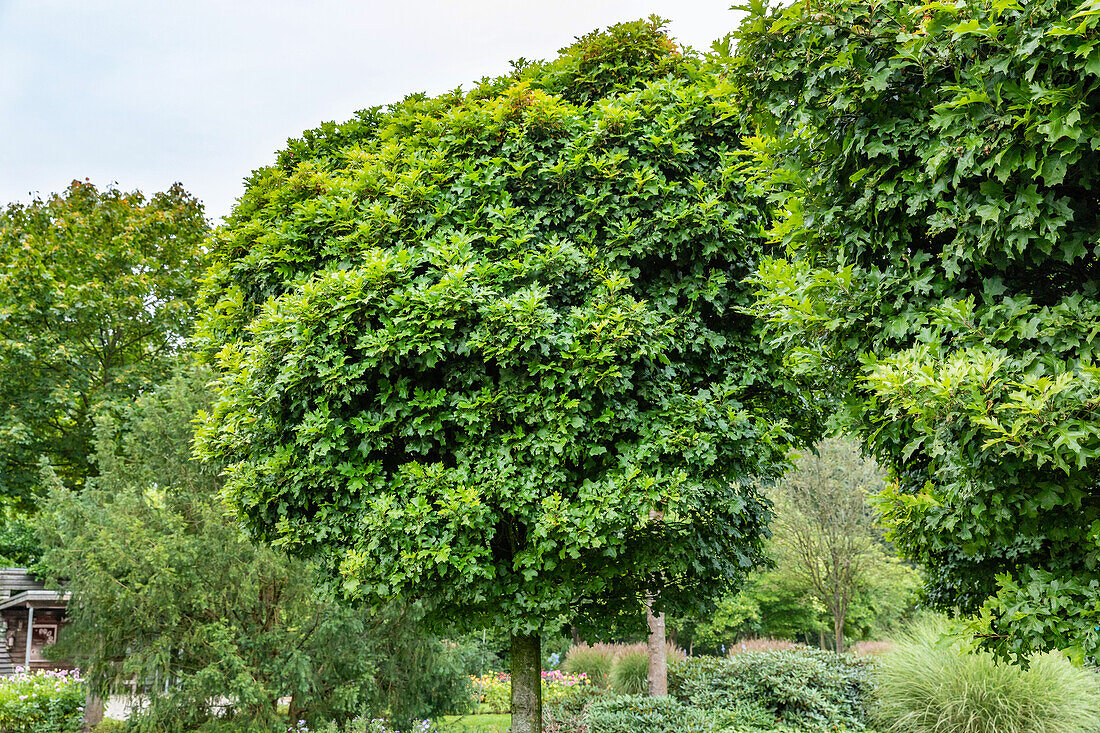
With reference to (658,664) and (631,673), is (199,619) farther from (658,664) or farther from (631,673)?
(631,673)

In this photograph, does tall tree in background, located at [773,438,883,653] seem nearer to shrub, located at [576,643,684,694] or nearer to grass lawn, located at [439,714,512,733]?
shrub, located at [576,643,684,694]

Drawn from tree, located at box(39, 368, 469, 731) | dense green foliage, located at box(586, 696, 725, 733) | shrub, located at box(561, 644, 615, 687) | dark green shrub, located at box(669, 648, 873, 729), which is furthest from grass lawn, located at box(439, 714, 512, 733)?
dark green shrub, located at box(669, 648, 873, 729)

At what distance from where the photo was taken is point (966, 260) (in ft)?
9.57

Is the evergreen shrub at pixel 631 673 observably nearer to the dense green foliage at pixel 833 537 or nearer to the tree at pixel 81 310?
the dense green foliage at pixel 833 537

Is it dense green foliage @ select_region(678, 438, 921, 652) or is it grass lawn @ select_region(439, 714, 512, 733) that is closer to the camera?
grass lawn @ select_region(439, 714, 512, 733)

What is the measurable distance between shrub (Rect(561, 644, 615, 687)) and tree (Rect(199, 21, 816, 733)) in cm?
759

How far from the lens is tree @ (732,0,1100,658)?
251 centimetres

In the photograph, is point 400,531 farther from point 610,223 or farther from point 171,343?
point 171,343

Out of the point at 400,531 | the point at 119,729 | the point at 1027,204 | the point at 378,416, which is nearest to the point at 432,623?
the point at 400,531

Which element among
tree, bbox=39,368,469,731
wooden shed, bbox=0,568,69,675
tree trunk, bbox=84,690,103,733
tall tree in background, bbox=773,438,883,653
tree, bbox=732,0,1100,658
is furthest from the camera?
wooden shed, bbox=0,568,69,675

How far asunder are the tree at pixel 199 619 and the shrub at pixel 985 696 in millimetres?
5738

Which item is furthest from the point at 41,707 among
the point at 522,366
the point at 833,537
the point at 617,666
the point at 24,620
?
the point at 833,537

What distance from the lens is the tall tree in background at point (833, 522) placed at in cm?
1697

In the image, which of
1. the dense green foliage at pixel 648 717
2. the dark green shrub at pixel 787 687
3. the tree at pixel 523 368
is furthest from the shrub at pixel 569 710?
the tree at pixel 523 368
